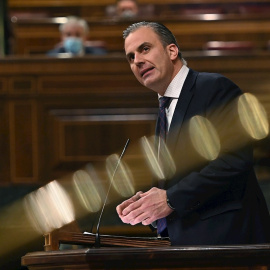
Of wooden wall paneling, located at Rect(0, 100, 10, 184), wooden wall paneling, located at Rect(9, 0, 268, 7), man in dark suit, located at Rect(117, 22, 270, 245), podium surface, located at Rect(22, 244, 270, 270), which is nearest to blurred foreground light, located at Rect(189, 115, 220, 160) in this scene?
man in dark suit, located at Rect(117, 22, 270, 245)

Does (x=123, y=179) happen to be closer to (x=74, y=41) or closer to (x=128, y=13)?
(x=74, y=41)

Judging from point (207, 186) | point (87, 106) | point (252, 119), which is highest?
point (87, 106)

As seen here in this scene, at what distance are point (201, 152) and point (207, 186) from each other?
A: 10cm

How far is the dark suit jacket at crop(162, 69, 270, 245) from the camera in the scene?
5.31 feet

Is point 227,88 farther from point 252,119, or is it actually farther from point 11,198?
point 11,198

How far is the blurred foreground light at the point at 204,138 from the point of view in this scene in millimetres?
1665

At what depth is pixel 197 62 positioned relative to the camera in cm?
394

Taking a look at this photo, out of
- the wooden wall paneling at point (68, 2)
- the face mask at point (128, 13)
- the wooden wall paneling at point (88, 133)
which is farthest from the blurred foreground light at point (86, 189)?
the wooden wall paneling at point (68, 2)

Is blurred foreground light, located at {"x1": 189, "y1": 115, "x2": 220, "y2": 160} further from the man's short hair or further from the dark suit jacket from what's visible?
the man's short hair

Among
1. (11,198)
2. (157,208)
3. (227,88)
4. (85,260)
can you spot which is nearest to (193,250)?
(85,260)

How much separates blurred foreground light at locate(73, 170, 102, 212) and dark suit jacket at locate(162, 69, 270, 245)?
169cm

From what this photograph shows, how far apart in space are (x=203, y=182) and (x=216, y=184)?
0.09ft

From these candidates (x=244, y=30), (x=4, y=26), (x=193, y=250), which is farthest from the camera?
(x=4, y=26)

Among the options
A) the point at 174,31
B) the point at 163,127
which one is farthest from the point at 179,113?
the point at 174,31
